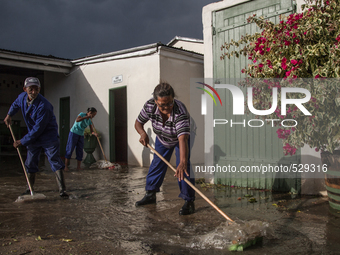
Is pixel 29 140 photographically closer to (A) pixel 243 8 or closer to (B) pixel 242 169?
(B) pixel 242 169

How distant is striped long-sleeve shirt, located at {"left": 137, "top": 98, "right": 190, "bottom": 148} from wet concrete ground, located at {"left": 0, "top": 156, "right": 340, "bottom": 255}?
1.04 m

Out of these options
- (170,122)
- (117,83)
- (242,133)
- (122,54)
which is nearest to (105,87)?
(117,83)

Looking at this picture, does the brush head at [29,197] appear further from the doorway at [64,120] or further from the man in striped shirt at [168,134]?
the doorway at [64,120]

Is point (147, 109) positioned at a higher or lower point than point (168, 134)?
higher

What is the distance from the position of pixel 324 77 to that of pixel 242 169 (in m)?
2.83

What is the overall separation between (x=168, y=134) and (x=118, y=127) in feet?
25.9

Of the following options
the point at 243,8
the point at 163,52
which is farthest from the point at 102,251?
the point at 163,52

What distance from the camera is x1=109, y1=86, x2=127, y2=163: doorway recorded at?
1030cm

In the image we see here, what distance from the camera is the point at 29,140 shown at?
4.95m

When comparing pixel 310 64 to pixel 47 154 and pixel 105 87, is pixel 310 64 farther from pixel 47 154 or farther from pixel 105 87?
pixel 105 87

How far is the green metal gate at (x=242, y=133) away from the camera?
546 cm

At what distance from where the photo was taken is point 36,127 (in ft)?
16.2

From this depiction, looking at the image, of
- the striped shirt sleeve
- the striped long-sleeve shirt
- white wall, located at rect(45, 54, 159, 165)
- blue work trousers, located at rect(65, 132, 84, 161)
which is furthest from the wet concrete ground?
white wall, located at rect(45, 54, 159, 165)

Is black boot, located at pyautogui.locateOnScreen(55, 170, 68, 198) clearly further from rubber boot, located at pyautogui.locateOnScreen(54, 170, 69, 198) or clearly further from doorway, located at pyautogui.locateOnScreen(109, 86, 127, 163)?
doorway, located at pyautogui.locateOnScreen(109, 86, 127, 163)
